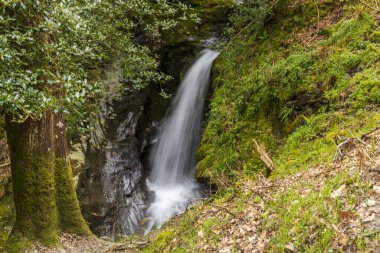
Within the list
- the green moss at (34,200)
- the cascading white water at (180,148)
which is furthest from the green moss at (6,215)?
the cascading white water at (180,148)

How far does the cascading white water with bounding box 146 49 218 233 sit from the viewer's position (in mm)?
11516

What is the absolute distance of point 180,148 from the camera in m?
13.6

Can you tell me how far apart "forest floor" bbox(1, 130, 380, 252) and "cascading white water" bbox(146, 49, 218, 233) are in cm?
581

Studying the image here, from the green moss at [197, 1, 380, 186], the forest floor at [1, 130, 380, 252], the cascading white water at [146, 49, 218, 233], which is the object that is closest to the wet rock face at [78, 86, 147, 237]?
the cascading white water at [146, 49, 218, 233]

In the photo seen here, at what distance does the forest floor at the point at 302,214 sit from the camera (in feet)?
10.3

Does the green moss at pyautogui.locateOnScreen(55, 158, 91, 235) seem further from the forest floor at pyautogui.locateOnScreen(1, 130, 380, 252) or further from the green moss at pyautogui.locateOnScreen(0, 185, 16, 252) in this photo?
the forest floor at pyautogui.locateOnScreen(1, 130, 380, 252)

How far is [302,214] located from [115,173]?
9.68 metres

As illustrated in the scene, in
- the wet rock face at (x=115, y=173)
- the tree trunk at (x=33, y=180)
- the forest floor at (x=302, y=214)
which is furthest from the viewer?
Answer: the wet rock face at (x=115, y=173)

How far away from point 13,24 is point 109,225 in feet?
22.8

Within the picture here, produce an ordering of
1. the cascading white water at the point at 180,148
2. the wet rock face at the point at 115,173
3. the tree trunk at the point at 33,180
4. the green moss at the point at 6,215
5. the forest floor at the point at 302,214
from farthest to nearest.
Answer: the cascading white water at the point at 180,148
the wet rock face at the point at 115,173
the green moss at the point at 6,215
the tree trunk at the point at 33,180
the forest floor at the point at 302,214

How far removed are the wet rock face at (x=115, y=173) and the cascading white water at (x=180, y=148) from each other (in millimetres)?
610

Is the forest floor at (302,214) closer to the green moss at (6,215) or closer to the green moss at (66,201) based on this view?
the green moss at (66,201)

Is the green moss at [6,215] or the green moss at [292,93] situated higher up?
the green moss at [292,93]

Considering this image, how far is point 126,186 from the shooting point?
12336 mm
